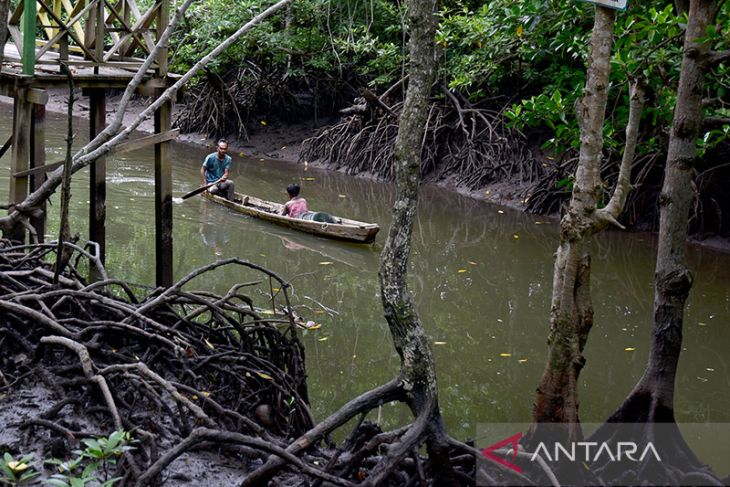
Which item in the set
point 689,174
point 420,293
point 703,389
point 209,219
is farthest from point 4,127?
point 689,174

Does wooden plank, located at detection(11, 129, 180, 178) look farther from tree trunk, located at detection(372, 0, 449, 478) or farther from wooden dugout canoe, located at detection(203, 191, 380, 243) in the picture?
wooden dugout canoe, located at detection(203, 191, 380, 243)

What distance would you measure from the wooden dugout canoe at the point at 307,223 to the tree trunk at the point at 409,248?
8.01 metres

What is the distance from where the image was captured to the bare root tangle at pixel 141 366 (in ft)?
13.7

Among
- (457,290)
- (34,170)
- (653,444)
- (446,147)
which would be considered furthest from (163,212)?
(446,147)

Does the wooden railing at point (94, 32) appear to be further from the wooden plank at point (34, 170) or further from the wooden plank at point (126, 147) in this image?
the wooden plank at point (34, 170)

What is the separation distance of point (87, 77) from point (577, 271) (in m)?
4.75

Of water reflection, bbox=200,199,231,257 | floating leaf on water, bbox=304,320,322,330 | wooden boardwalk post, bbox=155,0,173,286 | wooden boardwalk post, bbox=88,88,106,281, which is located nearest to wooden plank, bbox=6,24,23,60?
wooden boardwalk post, bbox=88,88,106,281

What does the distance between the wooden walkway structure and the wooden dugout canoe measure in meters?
3.55

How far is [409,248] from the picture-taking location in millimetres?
3908

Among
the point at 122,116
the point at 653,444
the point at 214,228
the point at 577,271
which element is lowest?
the point at 214,228

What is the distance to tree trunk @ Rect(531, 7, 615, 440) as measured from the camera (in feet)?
15.3

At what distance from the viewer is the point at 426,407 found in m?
3.86

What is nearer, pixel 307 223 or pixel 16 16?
pixel 16 16

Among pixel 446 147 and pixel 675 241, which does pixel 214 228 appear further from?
pixel 675 241
